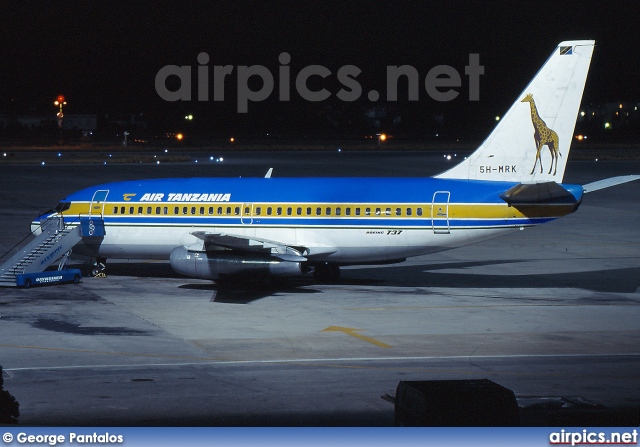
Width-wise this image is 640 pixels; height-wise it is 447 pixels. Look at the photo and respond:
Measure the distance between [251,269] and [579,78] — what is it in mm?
13743

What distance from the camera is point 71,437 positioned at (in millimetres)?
13969

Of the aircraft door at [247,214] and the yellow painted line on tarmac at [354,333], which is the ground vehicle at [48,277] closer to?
the aircraft door at [247,214]

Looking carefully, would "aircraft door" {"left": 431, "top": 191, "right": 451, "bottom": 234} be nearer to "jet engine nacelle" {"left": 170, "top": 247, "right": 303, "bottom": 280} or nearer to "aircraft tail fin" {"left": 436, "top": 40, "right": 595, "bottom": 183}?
"aircraft tail fin" {"left": 436, "top": 40, "right": 595, "bottom": 183}

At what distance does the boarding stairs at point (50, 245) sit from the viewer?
3919cm

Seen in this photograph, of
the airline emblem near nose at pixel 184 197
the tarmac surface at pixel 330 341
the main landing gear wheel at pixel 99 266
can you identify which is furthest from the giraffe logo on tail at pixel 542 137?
the main landing gear wheel at pixel 99 266

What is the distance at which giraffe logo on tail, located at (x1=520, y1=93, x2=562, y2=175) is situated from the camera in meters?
36.6

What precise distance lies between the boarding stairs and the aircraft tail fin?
16321 millimetres

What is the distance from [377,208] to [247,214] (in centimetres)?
531

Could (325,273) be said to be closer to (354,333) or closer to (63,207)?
(354,333)

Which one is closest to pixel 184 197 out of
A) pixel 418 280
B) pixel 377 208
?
pixel 377 208

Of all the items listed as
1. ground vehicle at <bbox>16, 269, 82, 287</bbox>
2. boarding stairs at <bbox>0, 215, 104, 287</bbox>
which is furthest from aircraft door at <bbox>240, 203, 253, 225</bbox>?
ground vehicle at <bbox>16, 269, 82, 287</bbox>

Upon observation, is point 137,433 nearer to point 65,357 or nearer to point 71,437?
point 71,437

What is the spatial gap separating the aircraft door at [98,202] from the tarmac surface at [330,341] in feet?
9.21

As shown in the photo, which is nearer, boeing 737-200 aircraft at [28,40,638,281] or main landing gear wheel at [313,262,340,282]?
boeing 737-200 aircraft at [28,40,638,281]
